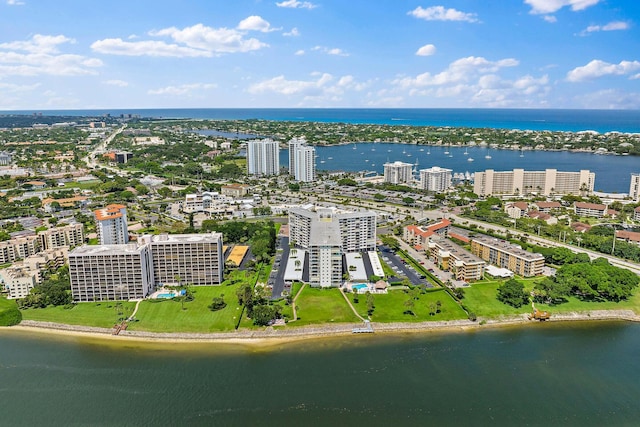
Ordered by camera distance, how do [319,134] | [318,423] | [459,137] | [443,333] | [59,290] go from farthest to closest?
[319,134]
[459,137]
[59,290]
[443,333]
[318,423]

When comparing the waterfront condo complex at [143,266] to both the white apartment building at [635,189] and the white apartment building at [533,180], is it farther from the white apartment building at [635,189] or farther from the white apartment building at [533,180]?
the white apartment building at [635,189]

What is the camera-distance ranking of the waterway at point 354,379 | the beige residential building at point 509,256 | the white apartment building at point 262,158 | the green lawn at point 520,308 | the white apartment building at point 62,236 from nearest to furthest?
the waterway at point 354,379 → the green lawn at point 520,308 → the beige residential building at point 509,256 → the white apartment building at point 62,236 → the white apartment building at point 262,158

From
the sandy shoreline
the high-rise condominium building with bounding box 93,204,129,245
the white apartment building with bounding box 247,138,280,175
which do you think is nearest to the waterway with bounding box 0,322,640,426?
the sandy shoreline

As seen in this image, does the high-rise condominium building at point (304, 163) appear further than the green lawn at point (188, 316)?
Yes

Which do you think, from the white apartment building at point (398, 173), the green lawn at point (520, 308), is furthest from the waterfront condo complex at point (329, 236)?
the white apartment building at point (398, 173)

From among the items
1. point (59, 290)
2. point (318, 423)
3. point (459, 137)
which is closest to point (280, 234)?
point (59, 290)

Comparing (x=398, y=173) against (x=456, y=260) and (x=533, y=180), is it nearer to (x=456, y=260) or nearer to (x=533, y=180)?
(x=533, y=180)

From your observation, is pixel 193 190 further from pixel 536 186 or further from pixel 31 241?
pixel 536 186

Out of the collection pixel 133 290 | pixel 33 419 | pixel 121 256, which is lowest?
pixel 33 419
